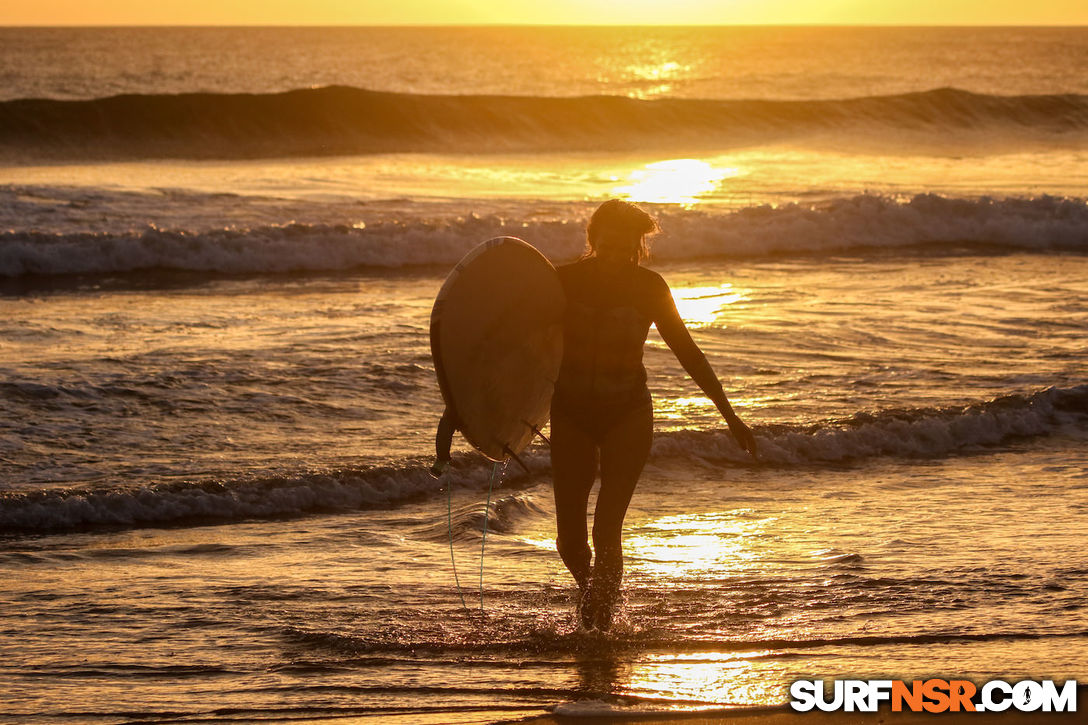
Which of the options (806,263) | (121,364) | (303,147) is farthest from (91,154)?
(121,364)

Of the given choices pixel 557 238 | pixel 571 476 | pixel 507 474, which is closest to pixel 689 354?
pixel 571 476

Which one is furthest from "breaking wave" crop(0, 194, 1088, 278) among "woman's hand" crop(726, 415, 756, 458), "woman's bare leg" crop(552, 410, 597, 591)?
"woman's hand" crop(726, 415, 756, 458)

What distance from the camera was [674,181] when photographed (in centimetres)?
2498

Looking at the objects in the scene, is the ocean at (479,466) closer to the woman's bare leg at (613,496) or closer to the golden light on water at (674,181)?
the woman's bare leg at (613,496)

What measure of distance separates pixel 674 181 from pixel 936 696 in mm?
21389

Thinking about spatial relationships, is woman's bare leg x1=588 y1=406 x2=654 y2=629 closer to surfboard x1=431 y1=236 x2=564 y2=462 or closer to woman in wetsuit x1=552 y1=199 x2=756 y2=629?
woman in wetsuit x1=552 y1=199 x2=756 y2=629

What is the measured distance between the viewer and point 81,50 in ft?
258

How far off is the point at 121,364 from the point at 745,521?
525 cm

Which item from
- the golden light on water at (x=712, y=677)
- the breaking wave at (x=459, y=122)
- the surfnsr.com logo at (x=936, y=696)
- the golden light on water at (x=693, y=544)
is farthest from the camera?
the breaking wave at (x=459, y=122)

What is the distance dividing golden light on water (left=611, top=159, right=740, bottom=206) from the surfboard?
663 inches

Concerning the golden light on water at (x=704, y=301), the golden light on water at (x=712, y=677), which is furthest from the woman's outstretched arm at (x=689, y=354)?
the golden light on water at (x=704, y=301)

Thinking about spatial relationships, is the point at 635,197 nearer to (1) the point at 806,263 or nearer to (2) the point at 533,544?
(1) the point at 806,263

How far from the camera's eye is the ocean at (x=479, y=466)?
4.61 meters

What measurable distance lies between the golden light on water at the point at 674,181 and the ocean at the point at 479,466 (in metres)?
0.37
